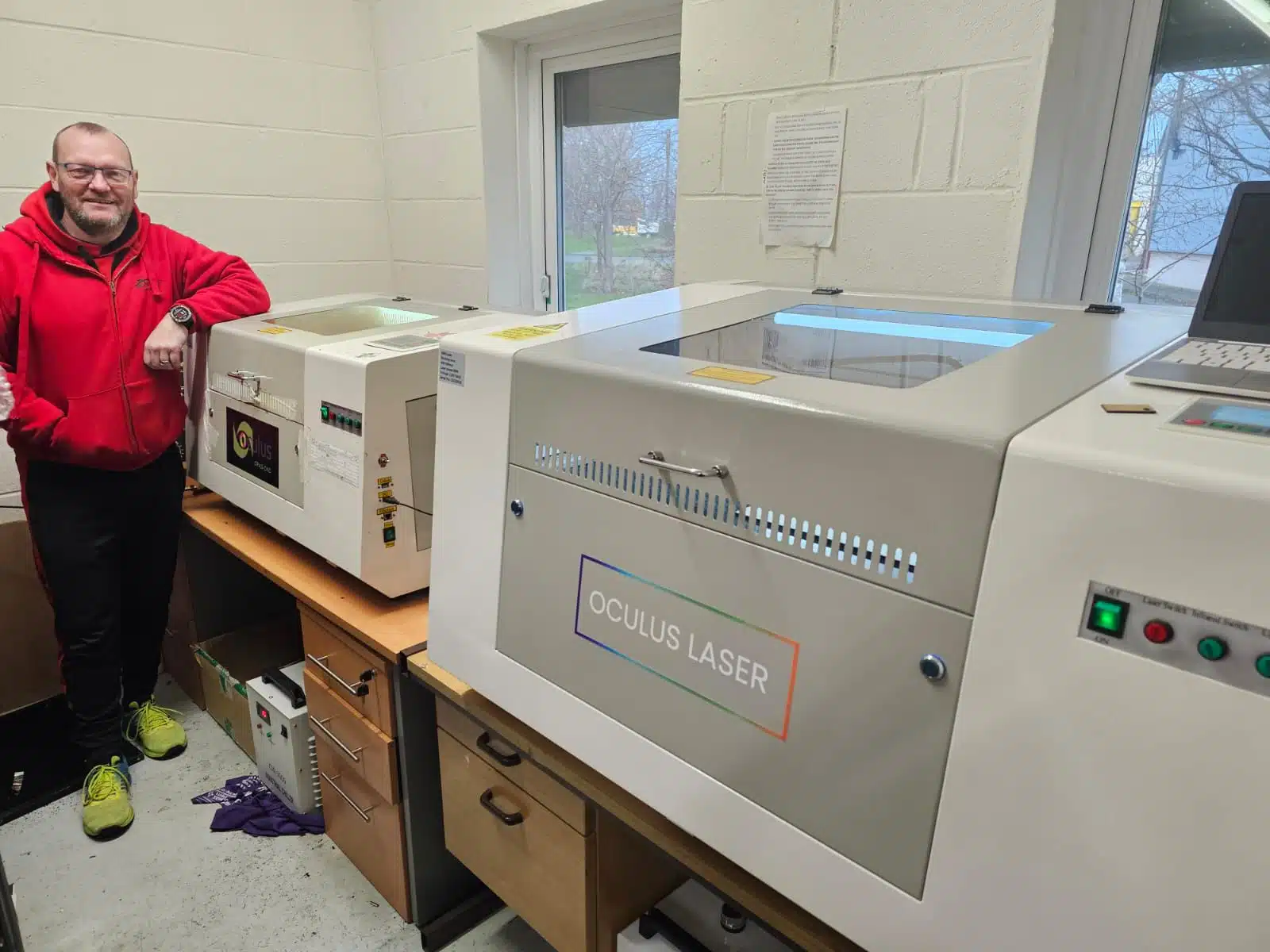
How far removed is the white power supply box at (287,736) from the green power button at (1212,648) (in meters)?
1.73

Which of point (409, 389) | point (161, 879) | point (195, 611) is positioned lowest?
point (161, 879)

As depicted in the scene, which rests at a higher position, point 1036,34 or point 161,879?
point 1036,34

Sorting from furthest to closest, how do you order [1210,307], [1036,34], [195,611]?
[195,611], [1036,34], [1210,307]

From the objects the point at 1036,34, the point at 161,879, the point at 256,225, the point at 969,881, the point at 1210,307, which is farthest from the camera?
the point at 256,225

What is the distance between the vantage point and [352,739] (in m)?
1.60

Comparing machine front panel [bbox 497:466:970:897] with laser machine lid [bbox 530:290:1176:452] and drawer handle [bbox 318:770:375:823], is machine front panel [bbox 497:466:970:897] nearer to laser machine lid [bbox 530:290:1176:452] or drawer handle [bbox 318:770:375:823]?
laser machine lid [bbox 530:290:1176:452]

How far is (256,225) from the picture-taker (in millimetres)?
2549

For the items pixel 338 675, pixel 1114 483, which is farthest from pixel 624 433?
pixel 338 675

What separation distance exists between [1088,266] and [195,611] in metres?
2.44

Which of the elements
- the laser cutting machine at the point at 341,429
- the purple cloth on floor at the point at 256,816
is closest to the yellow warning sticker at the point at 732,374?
the laser cutting machine at the point at 341,429

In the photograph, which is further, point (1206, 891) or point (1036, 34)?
point (1036, 34)

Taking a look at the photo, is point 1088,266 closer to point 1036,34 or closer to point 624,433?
point 1036,34

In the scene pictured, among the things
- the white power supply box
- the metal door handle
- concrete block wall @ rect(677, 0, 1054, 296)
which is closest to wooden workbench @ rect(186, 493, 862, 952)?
the white power supply box

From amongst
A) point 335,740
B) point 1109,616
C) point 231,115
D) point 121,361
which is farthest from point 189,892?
point 231,115
